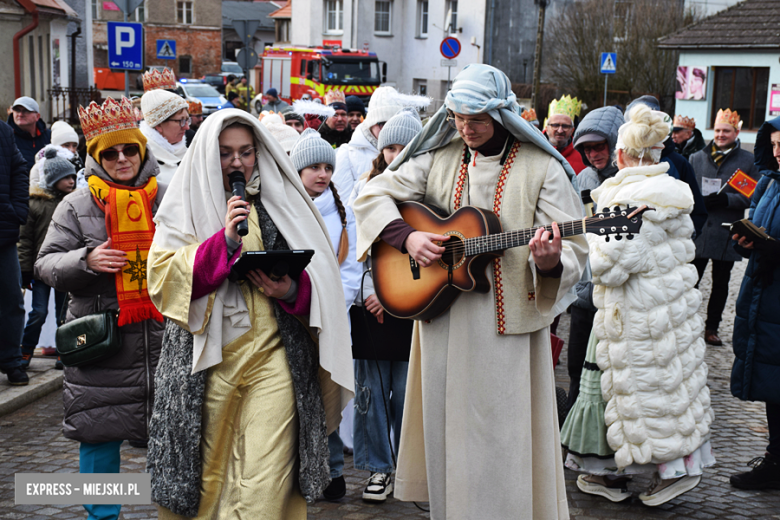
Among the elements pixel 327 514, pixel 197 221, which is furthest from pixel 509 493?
pixel 197 221

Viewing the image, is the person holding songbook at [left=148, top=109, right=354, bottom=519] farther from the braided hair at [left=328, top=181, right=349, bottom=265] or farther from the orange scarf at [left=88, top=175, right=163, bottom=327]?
the braided hair at [left=328, top=181, right=349, bottom=265]

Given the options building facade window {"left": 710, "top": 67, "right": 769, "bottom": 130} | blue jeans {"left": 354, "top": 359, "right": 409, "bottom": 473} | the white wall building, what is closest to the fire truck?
the white wall building

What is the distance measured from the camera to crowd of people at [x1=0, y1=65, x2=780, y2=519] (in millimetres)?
3334

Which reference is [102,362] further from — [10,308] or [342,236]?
[10,308]

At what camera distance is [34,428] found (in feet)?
19.7

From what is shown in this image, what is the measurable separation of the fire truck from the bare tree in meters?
7.51

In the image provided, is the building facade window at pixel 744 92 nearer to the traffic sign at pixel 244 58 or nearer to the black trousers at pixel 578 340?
the traffic sign at pixel 244 58

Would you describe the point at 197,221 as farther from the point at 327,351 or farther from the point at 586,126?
the point at 586,126

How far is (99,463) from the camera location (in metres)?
4.18

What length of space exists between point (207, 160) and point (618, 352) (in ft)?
8.33

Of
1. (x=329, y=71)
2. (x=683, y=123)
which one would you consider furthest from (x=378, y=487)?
(x=329, y=71)

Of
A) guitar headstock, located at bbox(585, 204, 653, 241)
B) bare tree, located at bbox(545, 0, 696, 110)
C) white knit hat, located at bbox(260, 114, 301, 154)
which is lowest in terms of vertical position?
guitar headstock, located at bbox(585, 204, 653, 241)

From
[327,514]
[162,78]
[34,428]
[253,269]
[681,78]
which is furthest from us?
[681,78]

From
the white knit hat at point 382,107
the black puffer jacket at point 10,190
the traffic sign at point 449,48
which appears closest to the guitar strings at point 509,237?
the white knit hat at point 382,107
